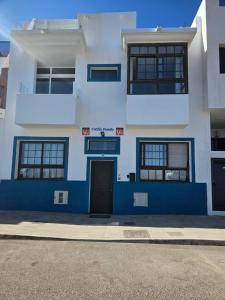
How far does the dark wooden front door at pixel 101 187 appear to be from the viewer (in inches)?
469

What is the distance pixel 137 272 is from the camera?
5.14 metres

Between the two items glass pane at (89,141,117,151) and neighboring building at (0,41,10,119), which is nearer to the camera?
glass pane at (89,141,117,151)

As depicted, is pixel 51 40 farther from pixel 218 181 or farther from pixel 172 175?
pixel 218 181

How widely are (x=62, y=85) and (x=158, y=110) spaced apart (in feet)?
14.7

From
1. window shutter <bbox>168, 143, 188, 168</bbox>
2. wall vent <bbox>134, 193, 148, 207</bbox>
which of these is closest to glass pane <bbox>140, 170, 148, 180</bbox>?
wall vent <bbox>134, 193, 148, 207</bbox>

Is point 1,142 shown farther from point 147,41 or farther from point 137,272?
point 137,272

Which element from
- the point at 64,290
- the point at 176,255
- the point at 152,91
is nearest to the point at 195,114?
the point at 152,91

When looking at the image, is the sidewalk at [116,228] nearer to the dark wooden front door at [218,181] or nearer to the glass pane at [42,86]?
the dark wooden front door at [218,181]

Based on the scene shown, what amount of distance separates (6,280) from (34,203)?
24.4ft

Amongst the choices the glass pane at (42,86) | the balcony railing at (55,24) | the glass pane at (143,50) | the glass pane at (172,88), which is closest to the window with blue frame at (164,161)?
the glass pane at (172,88)

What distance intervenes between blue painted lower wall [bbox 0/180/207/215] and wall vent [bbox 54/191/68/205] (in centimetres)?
15

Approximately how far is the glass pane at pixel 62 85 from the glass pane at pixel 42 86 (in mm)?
275

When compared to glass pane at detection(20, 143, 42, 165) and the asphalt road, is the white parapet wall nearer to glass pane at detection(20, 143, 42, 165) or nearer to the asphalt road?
glass pane at detection(20, 143, 42, 165)

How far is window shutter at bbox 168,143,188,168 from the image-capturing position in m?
12.0
